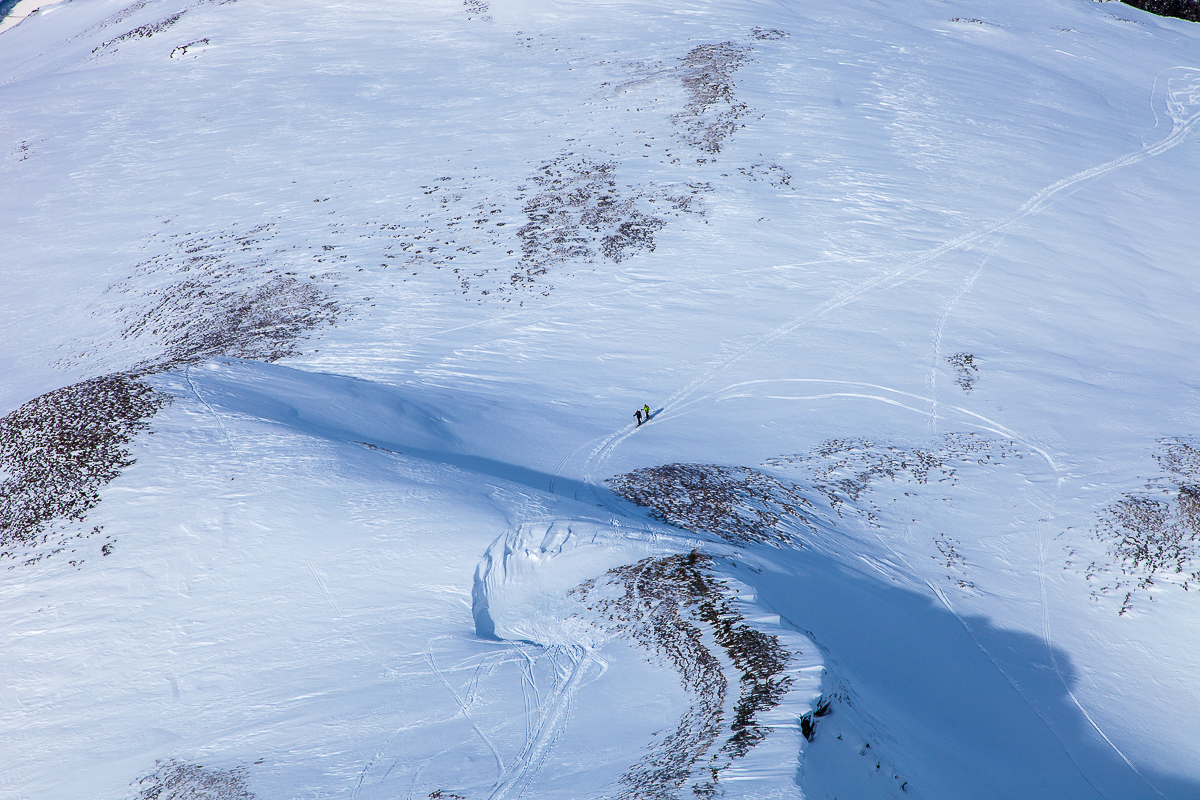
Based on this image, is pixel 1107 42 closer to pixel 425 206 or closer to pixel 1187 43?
pixel 1187 43

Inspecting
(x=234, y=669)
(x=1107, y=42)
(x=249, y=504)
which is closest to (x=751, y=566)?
(x=234, y=669)

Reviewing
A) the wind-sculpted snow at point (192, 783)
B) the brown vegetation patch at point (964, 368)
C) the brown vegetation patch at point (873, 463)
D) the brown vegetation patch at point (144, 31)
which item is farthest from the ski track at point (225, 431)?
→ the brown vegetation patch at point (144, 31)

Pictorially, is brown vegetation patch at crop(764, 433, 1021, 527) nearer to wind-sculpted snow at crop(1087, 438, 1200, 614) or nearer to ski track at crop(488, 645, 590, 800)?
wind-sculpted snow at crop(1087, 438, 1200, 614)

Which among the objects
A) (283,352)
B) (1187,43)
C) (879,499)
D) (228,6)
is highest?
(228,6)

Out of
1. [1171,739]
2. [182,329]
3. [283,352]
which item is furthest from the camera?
[182,329]

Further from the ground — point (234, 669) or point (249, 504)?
point (249, 504)

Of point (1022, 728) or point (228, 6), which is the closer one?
point (1022, 728)
